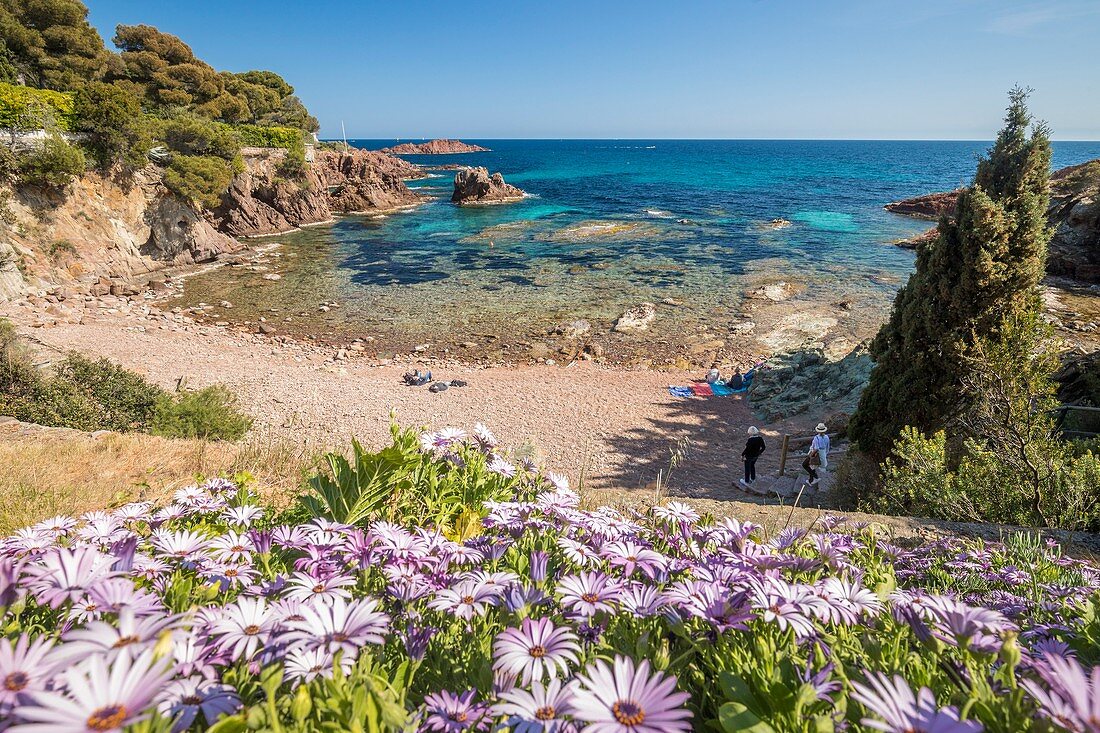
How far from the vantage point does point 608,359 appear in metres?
18.7

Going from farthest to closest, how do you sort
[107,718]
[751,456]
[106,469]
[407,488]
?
[751,456], [106,469], [407,488], [107,718]

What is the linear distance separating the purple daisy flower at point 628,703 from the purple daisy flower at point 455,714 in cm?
25

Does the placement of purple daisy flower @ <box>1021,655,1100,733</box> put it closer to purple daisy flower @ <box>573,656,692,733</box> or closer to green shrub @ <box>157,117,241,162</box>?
purple daisy flower @ <box>573,656,692,733</box>

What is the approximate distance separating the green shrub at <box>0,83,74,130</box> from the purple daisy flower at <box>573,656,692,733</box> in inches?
1212

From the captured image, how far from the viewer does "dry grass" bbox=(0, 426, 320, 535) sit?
173 inches

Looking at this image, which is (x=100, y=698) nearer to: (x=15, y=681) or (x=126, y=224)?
(x=15, y=681)

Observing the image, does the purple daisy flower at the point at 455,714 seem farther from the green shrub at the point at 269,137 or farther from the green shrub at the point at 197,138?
the green shrub at the point at 269,137

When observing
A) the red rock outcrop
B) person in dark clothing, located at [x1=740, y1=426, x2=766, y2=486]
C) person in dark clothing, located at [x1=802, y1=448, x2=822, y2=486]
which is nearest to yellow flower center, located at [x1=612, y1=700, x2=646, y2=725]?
person in dark clothing, located at [x1=802, y1=448, x2=822, y2=486]

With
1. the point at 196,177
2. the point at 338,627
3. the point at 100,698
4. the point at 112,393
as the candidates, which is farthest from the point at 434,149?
the point at 100,698

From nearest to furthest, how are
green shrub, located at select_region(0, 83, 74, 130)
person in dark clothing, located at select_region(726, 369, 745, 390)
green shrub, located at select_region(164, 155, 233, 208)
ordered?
A: person in dark clothing, located at select_region(726, 369, 745, 390) < green shrub, located at select_region(0, 83, 74, 130) < green shrub, located at select_region(164, 155, 233, 208)

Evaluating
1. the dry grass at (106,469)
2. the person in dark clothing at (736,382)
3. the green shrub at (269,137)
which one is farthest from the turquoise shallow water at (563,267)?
the dry grass at (106,469)

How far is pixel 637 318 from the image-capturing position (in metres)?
22.0

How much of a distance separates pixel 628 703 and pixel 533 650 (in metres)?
0.29

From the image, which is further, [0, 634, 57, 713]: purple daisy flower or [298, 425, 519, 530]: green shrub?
[298, 425, 519, 530]: green shrub
